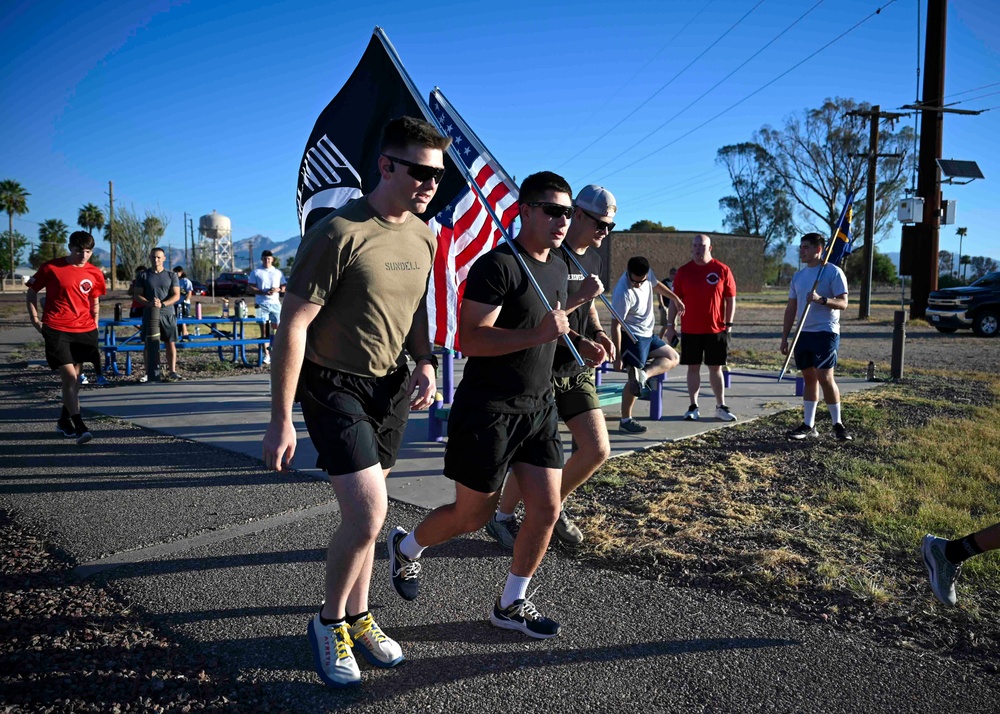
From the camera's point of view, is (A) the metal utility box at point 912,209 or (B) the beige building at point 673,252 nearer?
(A) the metal utility box at point 912,209

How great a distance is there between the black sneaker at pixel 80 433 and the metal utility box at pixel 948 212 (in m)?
27.6

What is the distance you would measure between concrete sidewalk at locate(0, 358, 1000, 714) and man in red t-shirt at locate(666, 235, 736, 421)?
3542 mm

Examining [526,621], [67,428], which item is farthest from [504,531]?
[67,428]

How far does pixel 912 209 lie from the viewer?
24.5 meters

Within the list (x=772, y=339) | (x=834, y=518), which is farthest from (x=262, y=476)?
(x=772, y=339)

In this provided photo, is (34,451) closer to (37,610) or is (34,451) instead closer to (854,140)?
(37,610)

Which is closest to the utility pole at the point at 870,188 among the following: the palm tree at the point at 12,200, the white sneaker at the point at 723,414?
the white sneaker at the point at 723,414

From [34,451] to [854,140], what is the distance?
48291mm

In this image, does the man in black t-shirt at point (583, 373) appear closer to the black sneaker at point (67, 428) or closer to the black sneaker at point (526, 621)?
the black sneaker at point (526, 621)

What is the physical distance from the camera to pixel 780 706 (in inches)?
102

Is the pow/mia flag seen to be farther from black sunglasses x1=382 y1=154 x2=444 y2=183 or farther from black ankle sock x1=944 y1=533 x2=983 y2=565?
black ankle sock x1=944 y1=533 x2=983 y2=565

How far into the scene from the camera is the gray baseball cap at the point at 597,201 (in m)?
3.89

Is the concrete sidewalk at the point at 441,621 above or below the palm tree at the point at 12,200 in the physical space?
below

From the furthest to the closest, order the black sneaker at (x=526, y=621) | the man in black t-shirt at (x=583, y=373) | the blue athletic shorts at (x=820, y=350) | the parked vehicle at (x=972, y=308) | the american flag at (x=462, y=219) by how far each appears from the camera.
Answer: the parked vehicle at (x=972, y=308)
the blue athletic shorts at (x=820, y=350)
the american flag at (x=462, y=219)
the man in black t-shirt at (x=583, y=373)
the black sneaker at (x=526, y=621)
